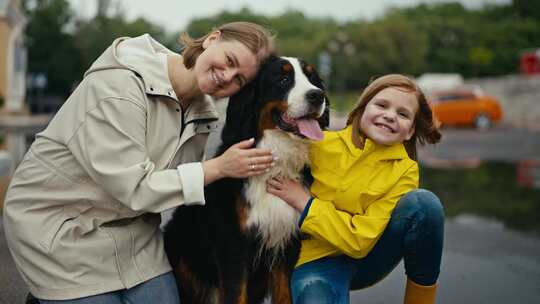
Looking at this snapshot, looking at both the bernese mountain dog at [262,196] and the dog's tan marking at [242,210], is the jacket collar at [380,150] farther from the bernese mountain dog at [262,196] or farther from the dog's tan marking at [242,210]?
the dog's tan marking at [242,210]

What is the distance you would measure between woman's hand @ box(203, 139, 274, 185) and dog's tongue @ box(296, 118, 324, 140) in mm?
248

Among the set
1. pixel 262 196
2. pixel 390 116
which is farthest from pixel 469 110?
pixel 262 196

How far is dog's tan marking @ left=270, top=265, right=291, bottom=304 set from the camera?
2729 millimetres

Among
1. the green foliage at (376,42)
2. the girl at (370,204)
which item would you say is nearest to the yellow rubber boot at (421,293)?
the girl at (370,204)

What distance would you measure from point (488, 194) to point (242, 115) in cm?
619

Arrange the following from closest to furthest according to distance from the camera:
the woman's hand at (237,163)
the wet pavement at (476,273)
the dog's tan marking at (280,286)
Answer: the woman's hand at (237,163), the dog's tan marking at (280,286), the wet pavement at (476,273)

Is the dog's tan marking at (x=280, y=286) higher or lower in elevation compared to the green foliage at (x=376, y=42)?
higher

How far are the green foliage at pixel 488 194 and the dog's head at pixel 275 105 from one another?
409 centimetres

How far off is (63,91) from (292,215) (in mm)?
48390

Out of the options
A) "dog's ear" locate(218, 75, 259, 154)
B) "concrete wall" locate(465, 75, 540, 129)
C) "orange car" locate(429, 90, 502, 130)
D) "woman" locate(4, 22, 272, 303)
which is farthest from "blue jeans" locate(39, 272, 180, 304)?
"concrete wall" locate(465, 75, 540, 129)

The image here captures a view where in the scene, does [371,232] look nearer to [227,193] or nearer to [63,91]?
[227,193]

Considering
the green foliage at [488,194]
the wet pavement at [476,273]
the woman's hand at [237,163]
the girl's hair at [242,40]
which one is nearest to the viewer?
the woman's hand at [237,163]

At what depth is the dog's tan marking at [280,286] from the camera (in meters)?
2.73

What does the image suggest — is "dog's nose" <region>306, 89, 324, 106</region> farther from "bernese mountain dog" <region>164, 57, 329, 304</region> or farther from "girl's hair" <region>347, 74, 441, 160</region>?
"girl's hair" <region>347, 74, 441, 160</region>
